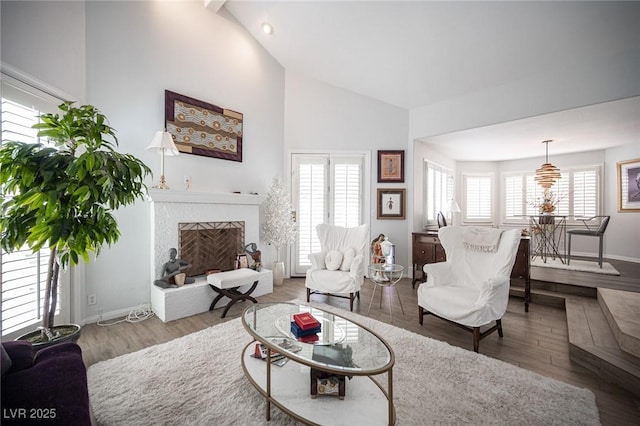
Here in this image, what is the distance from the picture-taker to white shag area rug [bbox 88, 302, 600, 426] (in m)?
1.59

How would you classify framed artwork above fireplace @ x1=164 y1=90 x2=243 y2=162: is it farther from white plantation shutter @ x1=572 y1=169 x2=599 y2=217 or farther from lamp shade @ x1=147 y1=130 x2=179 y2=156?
white plantation shutter @ x1=572 y1=169 x2=599 y2=217

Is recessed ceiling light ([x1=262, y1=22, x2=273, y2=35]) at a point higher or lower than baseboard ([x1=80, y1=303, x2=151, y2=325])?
higher

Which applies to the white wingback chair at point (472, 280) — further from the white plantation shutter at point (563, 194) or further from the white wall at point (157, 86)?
the white plantation shutter at point (563, 194)

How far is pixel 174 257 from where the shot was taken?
127 inches

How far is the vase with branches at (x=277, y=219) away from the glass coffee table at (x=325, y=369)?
8.27 feet

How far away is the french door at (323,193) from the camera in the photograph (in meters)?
5.03

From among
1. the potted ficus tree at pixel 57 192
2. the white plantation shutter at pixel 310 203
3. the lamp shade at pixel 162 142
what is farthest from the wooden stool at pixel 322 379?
the white plantation shutter at pixel 310 203

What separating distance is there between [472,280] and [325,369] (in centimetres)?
232

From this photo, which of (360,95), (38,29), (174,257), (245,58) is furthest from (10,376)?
(360,95)

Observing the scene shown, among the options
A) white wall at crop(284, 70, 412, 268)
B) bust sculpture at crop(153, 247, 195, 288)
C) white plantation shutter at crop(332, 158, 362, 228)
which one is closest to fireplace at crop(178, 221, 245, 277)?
bust sculpture at crop(153, 247, 195, 288)

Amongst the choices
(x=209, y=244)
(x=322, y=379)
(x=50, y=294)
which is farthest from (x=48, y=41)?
(x=322, y=379)

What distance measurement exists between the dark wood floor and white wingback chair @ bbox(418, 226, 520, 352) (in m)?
0.17

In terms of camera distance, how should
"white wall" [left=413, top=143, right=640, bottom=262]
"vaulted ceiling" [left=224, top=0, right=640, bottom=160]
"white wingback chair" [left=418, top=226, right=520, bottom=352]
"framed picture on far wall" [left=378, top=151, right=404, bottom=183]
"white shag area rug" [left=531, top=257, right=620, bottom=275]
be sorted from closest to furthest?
"white wingback chair" [left=418, top=226, right=520, bottom=352], "vaulted ceiling" [left=224, top=0, right=640, bottom=160], "white shag area rug" [left=531, top=257, right=620, bottom=275], "framed picture on far wall" [left=378, top=151, right=404, bottom=183], "white wall" [left=413, top=143, right=640, bottom=262]

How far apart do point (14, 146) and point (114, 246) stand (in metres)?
1.72
